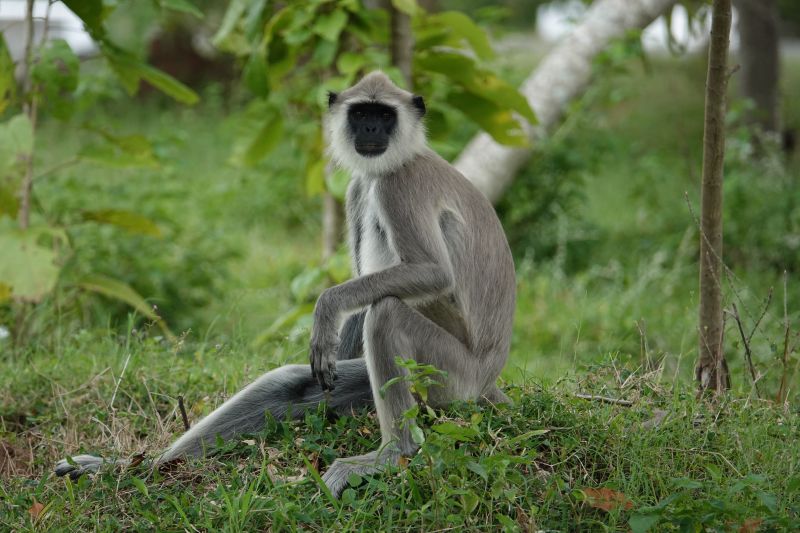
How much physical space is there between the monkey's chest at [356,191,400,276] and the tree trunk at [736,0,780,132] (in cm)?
845

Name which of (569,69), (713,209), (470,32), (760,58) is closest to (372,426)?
(713,209)

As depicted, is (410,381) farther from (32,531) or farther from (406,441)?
(32,531)

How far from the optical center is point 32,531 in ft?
9.59

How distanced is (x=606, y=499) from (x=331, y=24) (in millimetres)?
3167

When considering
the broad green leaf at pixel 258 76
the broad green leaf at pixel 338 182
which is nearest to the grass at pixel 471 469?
the broad green leaf at pixel 338 182

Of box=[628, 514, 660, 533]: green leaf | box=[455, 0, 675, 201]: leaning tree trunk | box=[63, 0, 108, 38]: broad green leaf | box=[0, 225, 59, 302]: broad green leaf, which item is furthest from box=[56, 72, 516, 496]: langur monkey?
box=[455, 0, 675, 201]: leaning tree trunk

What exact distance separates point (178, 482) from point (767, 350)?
3599 millimetres

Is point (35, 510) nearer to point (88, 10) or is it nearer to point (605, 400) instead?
point (605, 400)

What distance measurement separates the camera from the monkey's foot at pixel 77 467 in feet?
10.9

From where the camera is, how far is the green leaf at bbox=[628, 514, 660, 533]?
104 inches

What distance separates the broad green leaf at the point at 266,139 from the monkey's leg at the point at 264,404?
8.47 ft

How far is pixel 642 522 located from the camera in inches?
105

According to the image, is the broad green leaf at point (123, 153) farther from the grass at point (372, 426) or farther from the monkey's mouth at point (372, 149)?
the monkey's mouth at point (372, 149)

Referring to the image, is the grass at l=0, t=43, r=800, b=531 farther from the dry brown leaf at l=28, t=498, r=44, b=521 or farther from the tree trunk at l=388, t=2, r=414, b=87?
the tree trunk at l=388, t=2, r=414, b=87
